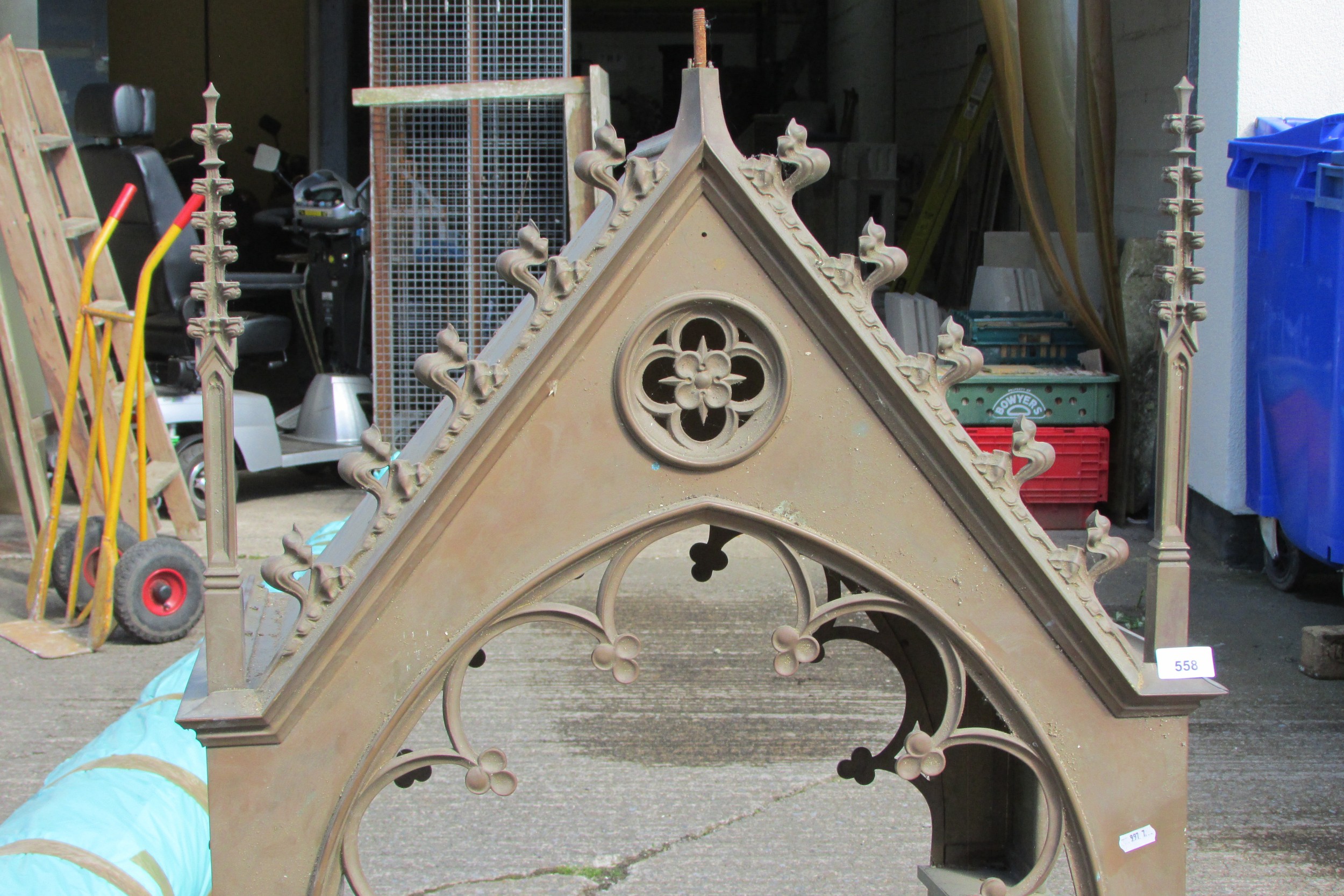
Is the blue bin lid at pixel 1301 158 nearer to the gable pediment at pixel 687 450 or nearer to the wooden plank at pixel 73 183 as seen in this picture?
the gable pediment at pixel 687 450

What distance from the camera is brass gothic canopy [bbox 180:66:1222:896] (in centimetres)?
143

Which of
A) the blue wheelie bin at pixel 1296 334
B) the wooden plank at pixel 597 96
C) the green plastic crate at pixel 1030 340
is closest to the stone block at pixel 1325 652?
the blue wheelie bin at pixel 1296 334

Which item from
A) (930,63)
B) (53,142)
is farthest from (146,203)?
(930,63)

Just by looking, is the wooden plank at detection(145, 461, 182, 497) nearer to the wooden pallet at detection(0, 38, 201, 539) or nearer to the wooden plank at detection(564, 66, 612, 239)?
the wooden pallet at detection(0, 38, 201, 539)

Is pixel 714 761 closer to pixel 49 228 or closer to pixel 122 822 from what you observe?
pixel 122 822

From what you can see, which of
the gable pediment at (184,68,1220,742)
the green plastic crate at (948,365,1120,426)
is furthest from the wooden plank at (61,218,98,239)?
the gable pediment at (184,68,1220,742)

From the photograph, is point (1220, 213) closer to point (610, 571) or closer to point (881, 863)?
point (881, 863)

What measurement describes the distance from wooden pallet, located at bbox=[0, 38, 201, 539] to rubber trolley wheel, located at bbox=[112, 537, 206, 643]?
34 centimetres

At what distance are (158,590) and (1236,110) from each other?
190 inches

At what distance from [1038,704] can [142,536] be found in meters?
4.28

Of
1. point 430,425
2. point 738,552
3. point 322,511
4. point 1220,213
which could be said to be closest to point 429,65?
point 322,511

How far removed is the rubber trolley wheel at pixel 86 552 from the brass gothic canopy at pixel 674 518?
12.9 ft

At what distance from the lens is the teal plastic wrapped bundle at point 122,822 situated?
212 centimetres

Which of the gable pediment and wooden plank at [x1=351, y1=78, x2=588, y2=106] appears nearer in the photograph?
the gable pediment
